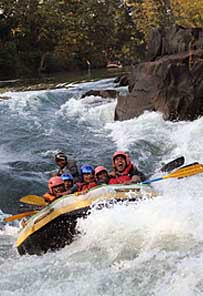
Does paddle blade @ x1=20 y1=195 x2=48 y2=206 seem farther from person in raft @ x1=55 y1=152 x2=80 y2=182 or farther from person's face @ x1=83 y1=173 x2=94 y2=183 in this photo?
person in raft @ x1=55 y1=152 x2=80 y2=182

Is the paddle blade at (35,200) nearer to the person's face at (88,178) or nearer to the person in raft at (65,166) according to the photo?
the person's face at (88,178)

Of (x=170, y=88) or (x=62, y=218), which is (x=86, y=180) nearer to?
(x=62, y=218)

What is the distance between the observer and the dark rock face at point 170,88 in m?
13.1

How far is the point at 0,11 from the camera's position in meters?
34.9

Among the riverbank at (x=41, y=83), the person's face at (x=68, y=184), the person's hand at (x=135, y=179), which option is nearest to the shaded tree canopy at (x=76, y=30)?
the riverbank at (x=41, y=83)

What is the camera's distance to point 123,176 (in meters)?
6.82

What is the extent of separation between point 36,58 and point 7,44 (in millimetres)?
2945

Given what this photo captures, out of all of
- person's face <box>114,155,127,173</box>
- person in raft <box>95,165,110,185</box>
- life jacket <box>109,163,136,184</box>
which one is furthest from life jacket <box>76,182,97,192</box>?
person's face <box>114,155,127,173</box>

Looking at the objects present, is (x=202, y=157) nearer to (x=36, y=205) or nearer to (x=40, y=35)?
(x=36, y=205)

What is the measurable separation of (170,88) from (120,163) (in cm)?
679

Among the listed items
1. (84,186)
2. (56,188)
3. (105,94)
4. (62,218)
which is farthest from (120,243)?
(105,94)

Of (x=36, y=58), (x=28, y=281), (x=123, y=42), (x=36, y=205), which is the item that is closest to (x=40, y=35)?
(x=36, y=58)

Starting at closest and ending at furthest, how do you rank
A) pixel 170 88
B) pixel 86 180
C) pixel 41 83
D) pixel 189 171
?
pixel 86 180, pixel 189 171, pixel 170 88, pixel 41 83

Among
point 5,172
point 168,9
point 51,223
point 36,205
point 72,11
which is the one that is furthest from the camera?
point 168,9
